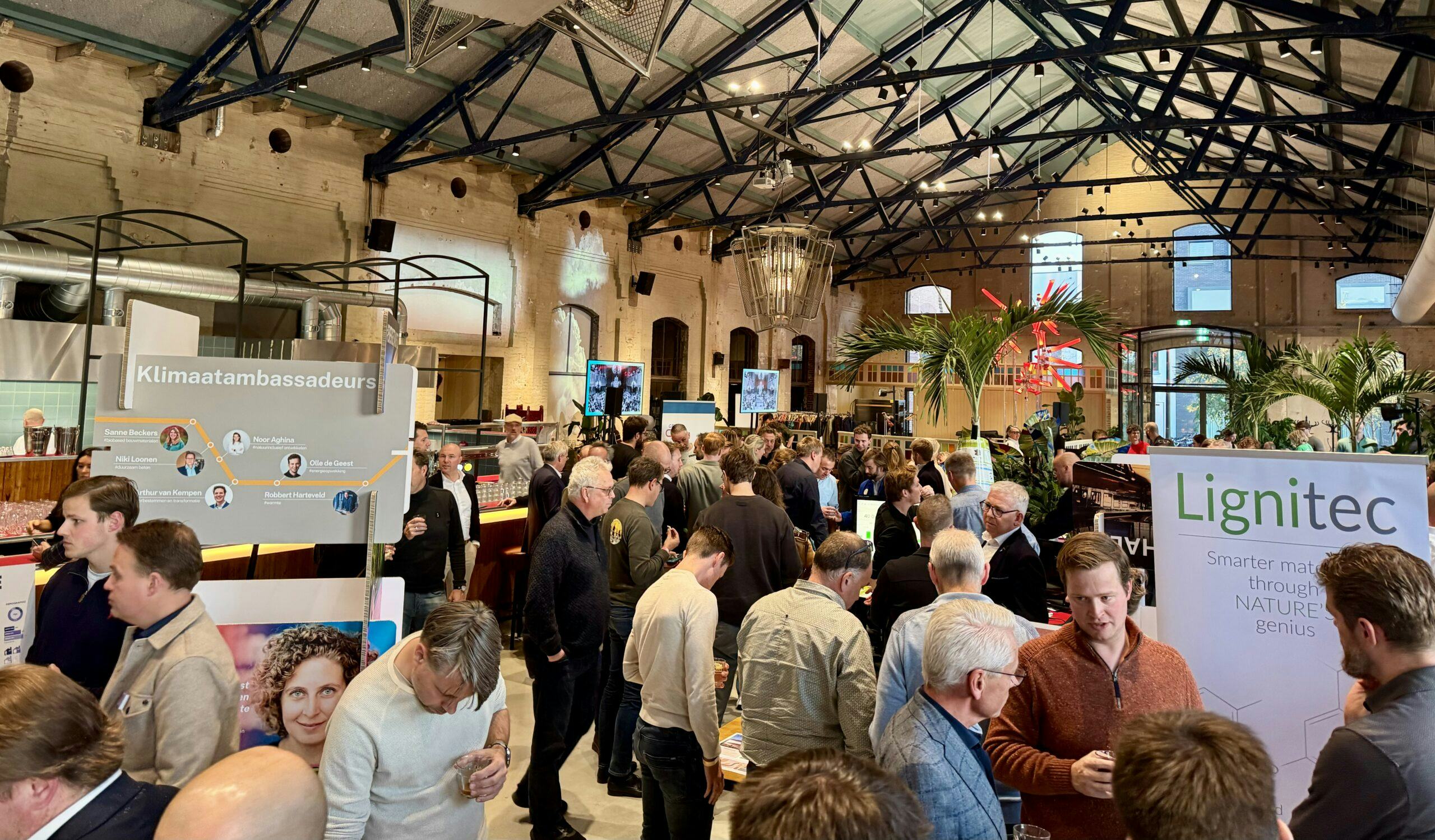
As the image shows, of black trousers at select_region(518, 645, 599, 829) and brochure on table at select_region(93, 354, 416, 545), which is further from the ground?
brochure on table at select_region(93, 354, 416, 545)

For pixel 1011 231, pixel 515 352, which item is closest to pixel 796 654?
pixel 515 352

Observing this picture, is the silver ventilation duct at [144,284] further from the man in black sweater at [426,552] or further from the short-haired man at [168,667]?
the short-haired man at [168,667]

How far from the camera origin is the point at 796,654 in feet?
8.30

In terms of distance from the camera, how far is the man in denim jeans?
269cm

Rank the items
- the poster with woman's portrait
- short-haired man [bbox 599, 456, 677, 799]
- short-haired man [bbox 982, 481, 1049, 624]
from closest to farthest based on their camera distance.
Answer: the poster with woman's portrait, short-haired man [bbox 982, 481, 1049, 624], short-haired man [bbox 599, 456, 677, 799]

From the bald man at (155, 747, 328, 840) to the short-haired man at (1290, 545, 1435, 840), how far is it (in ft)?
5.83

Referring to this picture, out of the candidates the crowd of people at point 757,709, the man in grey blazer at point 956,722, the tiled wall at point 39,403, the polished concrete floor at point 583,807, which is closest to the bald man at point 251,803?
the crowd of people at point 757,709

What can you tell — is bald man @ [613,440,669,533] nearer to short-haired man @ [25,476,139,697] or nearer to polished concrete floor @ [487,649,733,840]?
polished concrete floor @ [487,649,733,840]

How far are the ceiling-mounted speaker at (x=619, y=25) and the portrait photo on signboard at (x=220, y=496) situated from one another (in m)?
1.67

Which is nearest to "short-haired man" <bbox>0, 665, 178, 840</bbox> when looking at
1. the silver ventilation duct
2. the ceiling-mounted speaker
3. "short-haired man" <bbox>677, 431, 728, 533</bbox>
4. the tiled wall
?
the ceiling-mounted speaker

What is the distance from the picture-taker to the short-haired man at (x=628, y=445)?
6523 mm

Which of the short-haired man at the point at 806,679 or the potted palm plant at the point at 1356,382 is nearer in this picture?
the short-haired man at the point at 806,679

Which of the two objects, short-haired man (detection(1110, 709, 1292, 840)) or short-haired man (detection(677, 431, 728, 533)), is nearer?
short-haired man (detection(1110, 709, 1292, 840))

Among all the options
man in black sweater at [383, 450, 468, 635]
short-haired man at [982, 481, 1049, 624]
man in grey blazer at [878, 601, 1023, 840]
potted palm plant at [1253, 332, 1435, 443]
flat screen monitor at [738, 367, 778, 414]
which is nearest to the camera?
man in grey blazer at [878, 601, 1023, 840]
